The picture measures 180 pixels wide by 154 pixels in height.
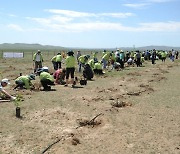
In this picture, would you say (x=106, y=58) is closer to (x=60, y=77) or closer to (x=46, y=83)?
(x=60, y=77)

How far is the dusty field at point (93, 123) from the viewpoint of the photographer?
8227 millimetres

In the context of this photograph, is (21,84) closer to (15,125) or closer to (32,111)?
(32,111)

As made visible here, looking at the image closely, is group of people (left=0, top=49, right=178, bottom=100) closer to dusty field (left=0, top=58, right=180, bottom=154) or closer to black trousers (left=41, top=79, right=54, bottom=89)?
black trousers (left=41, top=79, right=54, bottom=89)

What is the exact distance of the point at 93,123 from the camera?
10.1m

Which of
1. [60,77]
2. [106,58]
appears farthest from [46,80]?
[106,58]

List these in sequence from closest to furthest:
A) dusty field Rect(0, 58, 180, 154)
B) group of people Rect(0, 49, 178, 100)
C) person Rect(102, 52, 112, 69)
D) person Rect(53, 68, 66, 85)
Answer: dusty field Rect(0, 58, 180, 154) < group of people Rect(0, 49, 178, 100) < person Rect(53, 68, 66, 85) < person Rect(102, 52, 112, 69)

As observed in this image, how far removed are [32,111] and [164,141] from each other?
467 cm

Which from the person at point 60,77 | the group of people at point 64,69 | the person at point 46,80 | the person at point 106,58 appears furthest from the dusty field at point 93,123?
the person at point 106,58

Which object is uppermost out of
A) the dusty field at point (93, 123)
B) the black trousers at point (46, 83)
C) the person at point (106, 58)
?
the person at point (106, 58)

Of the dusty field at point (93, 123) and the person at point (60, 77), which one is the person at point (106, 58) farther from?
the dusty field at point (93, 123)

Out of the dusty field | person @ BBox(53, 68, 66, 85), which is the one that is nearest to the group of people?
person @ BBox(53, 68, 66, 85)

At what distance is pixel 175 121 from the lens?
10461mm

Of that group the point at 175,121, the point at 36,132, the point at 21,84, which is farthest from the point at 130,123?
the point at 21,84

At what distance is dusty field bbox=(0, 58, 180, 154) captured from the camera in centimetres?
823
